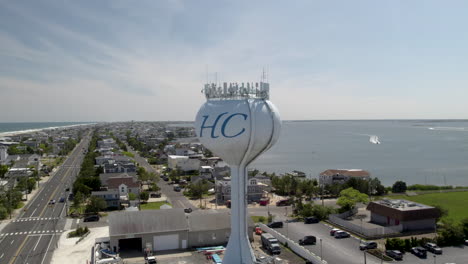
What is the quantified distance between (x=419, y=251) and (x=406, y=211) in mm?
7045

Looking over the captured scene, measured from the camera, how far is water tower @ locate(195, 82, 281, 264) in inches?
718

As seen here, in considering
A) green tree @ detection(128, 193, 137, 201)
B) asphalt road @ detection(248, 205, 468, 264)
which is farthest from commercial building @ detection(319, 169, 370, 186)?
green tree @ detection(128, 193, 137, 201)

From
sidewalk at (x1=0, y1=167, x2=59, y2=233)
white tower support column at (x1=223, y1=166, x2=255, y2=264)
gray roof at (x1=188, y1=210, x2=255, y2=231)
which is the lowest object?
sidewalk at (x1=0, y1=167, x2=59, y2=233)

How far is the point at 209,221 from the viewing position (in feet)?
104

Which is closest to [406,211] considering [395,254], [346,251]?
[395,254]

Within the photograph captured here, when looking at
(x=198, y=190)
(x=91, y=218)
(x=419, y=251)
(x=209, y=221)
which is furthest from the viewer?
(x=198, y=190)

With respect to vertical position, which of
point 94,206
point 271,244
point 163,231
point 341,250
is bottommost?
point 341,250

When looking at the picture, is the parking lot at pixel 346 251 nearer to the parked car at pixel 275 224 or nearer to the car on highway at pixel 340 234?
the car on highway at pixel 340 234

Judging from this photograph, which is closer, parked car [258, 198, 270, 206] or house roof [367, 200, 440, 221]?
house roof [367, 200, 440, 221]

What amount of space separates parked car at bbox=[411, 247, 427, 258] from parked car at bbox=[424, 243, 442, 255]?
1.23 m

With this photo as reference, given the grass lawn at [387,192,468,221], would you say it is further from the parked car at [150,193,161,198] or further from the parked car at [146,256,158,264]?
the parked car at [150,193,161,198]

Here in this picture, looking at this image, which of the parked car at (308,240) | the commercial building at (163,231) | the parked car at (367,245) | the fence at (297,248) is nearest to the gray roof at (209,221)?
the commercial building at (163,231)

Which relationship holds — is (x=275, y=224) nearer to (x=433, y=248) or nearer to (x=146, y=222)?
(x=146, y=222)

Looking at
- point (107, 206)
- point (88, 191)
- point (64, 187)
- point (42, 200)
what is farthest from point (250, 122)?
point (64, 187)
